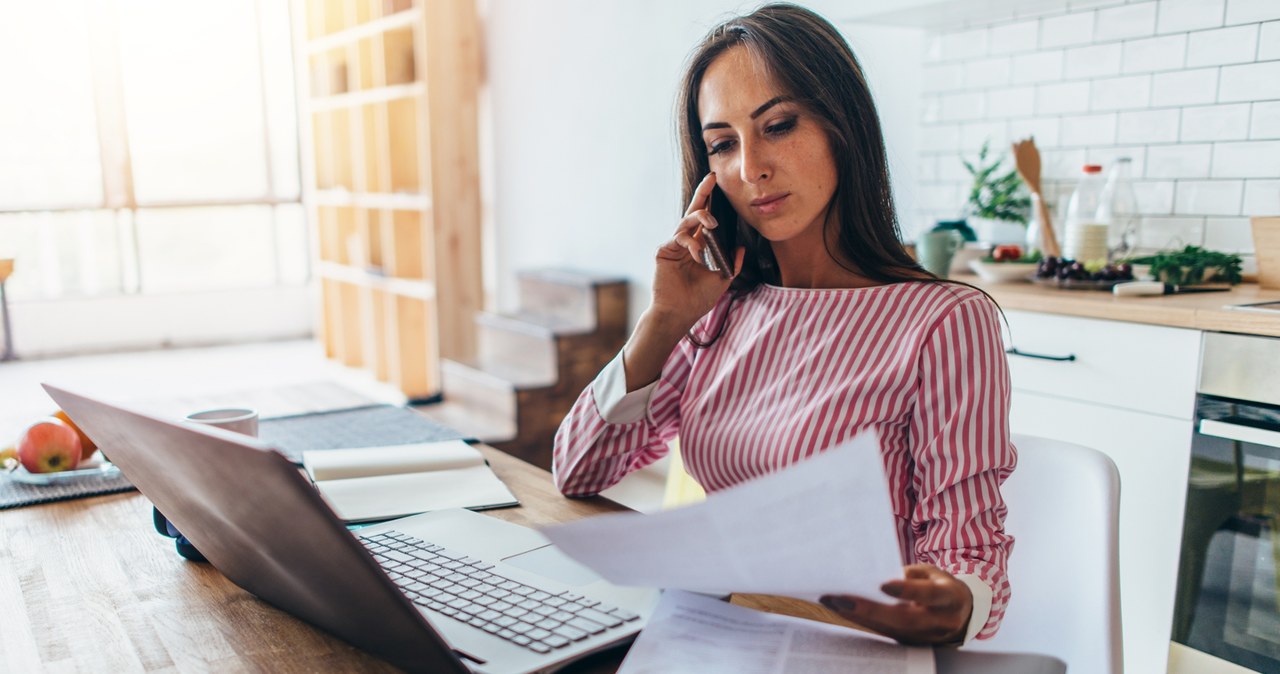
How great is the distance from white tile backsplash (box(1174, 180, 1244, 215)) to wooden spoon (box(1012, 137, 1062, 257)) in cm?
27

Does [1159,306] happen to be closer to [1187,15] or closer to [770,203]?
[1187,15]

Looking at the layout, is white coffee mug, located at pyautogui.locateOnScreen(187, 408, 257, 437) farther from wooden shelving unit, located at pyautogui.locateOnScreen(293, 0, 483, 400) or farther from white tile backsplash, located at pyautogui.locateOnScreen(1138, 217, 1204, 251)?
wooden shelving unit, located at pyautogui.locateOnScreen(293, 0, 483, 400)

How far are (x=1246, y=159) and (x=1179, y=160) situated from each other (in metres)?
0.14

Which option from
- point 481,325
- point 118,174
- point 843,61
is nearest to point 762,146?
point 843,61

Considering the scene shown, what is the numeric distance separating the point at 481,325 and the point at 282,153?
11.7 feet

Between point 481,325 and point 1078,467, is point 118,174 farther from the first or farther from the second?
point 1078,467

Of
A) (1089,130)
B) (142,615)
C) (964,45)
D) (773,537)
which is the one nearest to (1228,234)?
(1089,130)

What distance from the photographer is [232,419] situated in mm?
1075

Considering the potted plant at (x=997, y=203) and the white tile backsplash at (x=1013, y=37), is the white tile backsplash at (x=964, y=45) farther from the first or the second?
the potted plant at (x=997, y=203)

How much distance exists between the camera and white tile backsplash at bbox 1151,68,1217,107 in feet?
6.85

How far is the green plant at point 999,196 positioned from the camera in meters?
2.39

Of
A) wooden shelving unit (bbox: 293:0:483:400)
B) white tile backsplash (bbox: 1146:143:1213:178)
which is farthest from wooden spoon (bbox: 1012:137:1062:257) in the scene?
wooden shelving unit (bbox: 293:0:483:400)

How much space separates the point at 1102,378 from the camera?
187 centimetres

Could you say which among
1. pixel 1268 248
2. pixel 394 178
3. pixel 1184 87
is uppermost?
pixel 1184 87
